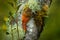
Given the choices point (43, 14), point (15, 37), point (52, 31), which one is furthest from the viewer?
point (15, 37)

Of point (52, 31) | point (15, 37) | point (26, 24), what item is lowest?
point (15, 37)

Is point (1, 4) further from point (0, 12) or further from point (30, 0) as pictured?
point (30, 0)

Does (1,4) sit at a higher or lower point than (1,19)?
higher

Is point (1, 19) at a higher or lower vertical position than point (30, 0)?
lower

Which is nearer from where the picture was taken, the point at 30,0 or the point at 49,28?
the point at 49,28

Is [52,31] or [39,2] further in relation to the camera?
[39,2]

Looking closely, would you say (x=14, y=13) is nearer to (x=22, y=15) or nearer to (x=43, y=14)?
(x=22, y=15)

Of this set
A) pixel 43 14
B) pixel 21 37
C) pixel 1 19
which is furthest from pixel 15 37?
pixel 43 14

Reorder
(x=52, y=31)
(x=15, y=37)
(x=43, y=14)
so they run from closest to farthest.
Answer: (x=52, y=31)
(x=43, y=14)
(x=15, y=37)

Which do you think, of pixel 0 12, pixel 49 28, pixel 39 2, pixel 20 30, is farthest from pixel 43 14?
pixel 49 28
